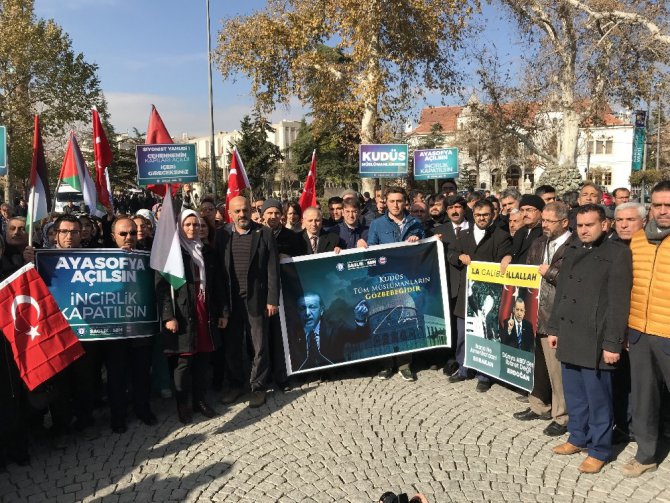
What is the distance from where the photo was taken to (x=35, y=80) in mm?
27094

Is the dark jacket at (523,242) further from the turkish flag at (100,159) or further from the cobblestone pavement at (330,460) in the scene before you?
the turkish flag at (100,159)

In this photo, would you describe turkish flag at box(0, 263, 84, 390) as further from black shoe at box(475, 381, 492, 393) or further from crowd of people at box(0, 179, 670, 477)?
black shoe at box(475, 381, 492, 393)

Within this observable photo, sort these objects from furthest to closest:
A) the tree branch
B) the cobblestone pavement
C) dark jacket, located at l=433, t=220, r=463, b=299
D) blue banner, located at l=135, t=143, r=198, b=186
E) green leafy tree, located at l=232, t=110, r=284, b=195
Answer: green leafy tree, located at l=232, t=110, r=284, b=195 → the tree branch → blue banner, located at l=135, t=143, r=198, b=186 → dark jacket, located at l=433, t=220, r=463, b=299 → the cobblestone pavement

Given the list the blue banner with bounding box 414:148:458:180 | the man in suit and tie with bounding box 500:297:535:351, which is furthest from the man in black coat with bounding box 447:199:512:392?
the blue banner with bounding box 414:148:458:180

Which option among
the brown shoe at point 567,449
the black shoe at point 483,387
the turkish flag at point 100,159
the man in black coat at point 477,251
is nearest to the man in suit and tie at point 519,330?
the man in black coat at point 477,251

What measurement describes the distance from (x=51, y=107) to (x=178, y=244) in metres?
27.3

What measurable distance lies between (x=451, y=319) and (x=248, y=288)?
255 cm

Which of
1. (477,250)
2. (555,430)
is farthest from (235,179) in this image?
(555,430)

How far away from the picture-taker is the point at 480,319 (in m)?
5.88

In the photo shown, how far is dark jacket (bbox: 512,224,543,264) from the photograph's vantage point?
5.59 m

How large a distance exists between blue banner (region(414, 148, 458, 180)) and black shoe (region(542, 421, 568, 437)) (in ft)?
28.5

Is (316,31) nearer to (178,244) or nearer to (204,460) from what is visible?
(178,244)

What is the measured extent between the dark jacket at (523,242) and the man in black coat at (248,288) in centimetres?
256

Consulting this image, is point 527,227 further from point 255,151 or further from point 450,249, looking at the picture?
point 255,151
